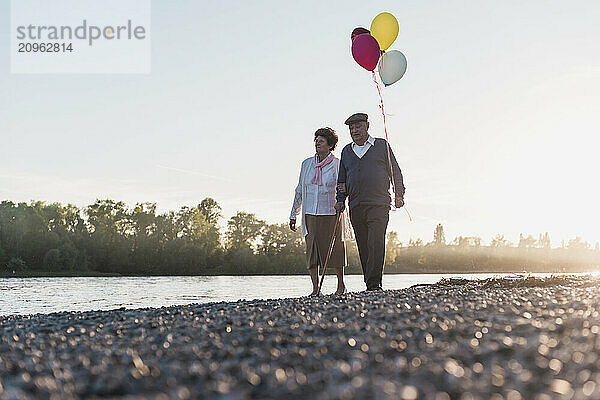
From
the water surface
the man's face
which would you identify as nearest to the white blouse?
the man's face

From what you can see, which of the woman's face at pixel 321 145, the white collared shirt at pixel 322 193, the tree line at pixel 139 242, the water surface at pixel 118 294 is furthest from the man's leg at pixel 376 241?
the tree line at pixel 139 242

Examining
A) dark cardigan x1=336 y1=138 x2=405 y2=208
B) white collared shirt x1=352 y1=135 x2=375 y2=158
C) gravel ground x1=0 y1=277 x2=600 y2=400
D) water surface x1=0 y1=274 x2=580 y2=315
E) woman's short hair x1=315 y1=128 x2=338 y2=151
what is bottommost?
water surface x1=0 y1=274 x2=580 y2=315

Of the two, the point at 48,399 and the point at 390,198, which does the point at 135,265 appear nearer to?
the point at 390,198

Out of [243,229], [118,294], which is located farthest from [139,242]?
[118,294]

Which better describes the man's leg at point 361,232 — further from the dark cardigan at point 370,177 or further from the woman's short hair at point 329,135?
the woman's short hair at point 329,135

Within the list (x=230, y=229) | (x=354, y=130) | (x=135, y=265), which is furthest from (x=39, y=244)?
(x=354, y=130)

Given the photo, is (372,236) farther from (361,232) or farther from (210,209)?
(210,209)

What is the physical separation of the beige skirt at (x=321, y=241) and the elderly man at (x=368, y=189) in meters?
0.32

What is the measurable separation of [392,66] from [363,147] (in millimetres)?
1473

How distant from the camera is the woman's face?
793 cm

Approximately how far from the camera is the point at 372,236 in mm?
7492

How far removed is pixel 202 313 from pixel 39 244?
4953 cm

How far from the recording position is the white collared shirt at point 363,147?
301 inches

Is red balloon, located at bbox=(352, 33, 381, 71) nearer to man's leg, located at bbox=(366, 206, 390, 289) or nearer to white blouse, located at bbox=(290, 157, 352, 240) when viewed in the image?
white blouse, located at bbox=(290, 157, 352, 240)
